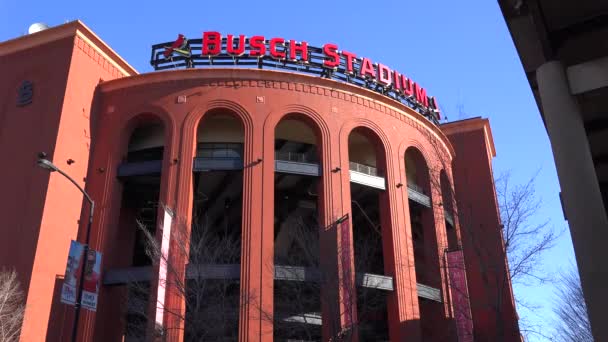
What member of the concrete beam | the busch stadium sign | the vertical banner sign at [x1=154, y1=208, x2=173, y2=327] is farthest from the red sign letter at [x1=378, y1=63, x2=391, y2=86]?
the concrete beam

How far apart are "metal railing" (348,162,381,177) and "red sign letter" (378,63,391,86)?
7353 mm

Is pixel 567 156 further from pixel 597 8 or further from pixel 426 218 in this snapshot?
pixel 426 218

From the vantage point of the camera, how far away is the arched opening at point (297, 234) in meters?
31.6

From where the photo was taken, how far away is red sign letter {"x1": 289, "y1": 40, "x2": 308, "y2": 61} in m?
39.8

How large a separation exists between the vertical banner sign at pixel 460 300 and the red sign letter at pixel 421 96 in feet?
43.5

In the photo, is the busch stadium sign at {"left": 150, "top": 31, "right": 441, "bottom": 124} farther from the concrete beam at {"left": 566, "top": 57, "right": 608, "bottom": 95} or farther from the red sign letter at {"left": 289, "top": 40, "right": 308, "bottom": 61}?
the concrete beam at {"left": 566, "top": 57, "right": 608, "bottom": 95}

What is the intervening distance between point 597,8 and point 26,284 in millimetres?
30007

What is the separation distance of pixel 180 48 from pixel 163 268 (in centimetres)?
1690

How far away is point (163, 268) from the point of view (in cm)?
3056

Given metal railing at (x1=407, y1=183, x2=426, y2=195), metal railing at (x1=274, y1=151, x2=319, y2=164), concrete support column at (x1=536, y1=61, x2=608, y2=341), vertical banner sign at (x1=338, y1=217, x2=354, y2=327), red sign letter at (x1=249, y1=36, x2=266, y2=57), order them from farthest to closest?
metal railing at (x1=407, y1=183, x2=426, y2=195) → red sign letter at (x1=249, y1=36, x2=266, y2=57) → metal railing at (x1=274, y1=151, x2=319, y2=164) → vertical banner sign at (x1=338, y1=217, x2=354, y2=327) → concrete support column at (x1=536, y1=61, x2=608, y2=341)

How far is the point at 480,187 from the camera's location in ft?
156

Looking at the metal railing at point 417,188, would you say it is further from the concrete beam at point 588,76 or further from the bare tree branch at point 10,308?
the concrete beam at point 588,76

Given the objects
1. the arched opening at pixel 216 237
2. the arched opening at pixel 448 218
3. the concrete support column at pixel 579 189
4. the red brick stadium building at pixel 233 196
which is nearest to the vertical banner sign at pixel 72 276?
the arched opening at pixel 216 237

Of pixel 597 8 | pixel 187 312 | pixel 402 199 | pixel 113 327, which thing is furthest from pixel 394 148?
pixel 597 8
